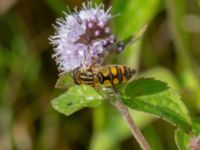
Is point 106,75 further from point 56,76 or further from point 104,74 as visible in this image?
point 56,76

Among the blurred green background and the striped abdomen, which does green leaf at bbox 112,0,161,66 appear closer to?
the blurred green background

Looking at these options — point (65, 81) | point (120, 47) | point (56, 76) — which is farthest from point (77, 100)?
point (56, 76)

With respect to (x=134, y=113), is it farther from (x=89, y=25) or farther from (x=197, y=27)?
(x=89, y=25)

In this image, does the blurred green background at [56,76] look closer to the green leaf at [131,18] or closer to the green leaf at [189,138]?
the green leaf at [131,18]

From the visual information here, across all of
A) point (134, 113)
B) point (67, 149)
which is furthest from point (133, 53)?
point (67, 149)

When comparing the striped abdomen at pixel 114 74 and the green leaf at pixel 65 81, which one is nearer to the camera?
the striped abdomen at pixel 114 74

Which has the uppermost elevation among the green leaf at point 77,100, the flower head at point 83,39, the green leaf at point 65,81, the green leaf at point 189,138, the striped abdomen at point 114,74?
the flower head at point 83,39

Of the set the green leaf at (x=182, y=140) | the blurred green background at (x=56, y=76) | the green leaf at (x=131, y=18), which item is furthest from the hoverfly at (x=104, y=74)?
the blurred green background at (x=56, y=76)
